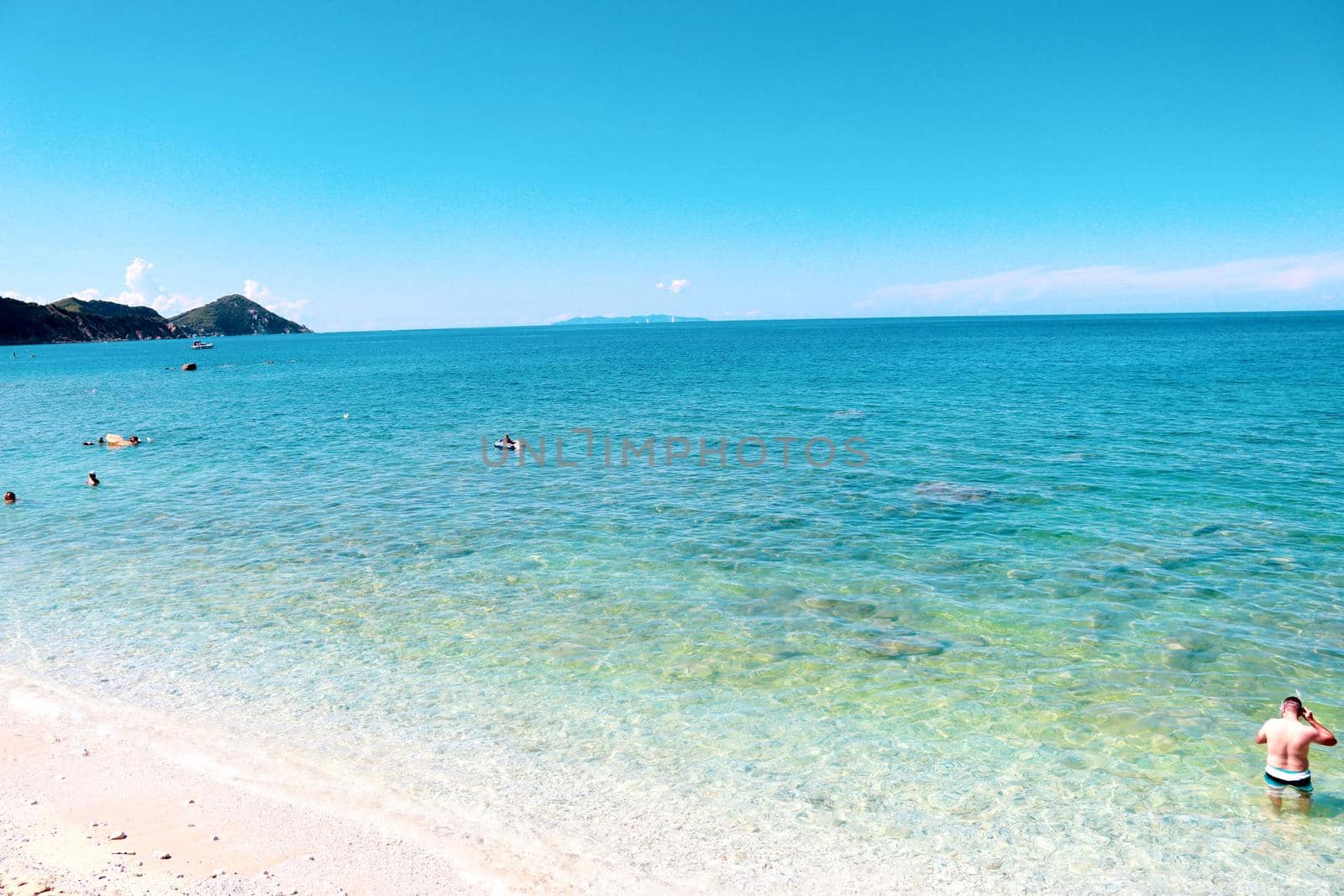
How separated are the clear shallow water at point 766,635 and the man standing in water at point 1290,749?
1.38 ft

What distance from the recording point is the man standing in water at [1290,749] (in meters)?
10.7

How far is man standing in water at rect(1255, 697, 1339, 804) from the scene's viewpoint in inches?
423

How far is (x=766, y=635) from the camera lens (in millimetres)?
16891

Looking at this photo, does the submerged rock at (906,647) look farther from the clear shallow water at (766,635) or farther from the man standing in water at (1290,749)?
the man standing in water at (1290,749)

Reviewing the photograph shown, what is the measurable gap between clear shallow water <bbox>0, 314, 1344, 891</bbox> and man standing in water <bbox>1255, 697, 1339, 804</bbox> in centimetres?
42

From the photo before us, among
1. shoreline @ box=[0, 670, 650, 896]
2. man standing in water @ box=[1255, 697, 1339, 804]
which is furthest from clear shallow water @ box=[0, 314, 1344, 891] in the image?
shoreline @ box=[0, 670, 650, 896]

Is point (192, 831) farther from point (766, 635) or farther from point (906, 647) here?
point (906, 647)

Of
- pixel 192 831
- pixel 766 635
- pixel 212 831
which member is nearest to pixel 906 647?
pixel 766 635

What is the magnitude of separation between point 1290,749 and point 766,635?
29.9ft

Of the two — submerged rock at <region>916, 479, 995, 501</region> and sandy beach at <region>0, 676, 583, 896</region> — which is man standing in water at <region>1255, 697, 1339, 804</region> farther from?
submerged rock at <region>916, 479, 995, 501</region>

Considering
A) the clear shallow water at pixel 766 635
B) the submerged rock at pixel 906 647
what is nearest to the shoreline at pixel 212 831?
the clear shallow water at pixel 766 635

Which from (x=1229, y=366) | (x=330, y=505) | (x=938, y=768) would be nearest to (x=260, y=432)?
(x=330, y=505)

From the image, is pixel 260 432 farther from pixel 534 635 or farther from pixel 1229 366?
Answer: pixel 1229 366

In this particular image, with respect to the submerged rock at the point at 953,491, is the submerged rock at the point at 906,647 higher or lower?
lower
